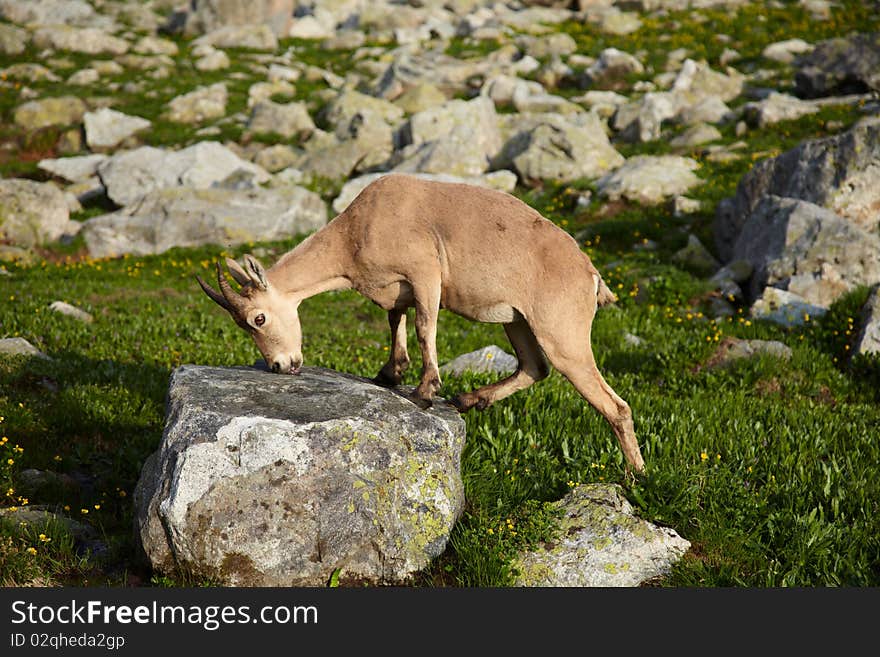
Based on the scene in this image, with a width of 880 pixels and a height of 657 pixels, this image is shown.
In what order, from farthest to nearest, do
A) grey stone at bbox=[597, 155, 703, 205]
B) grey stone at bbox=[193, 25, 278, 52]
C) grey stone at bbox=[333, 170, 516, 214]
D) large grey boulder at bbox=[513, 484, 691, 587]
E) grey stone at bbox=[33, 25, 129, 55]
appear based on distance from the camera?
grey stone at bbox=[193, 25, 278, 52], grey stone at bbox=[33, 25, 129, 55], grey stone at bbox=[333, 170, 516, 214], grey stone at bbox=[597, 155, 703, 205], large grey boulder at bbox=[513, 484, 691, 587]

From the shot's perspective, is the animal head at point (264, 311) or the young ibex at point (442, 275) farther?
the animal head at point (264, 311)

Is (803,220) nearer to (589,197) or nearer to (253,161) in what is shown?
(589,197)

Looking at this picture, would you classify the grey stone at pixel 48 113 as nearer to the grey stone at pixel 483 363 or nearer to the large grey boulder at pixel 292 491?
the grey stone at pixel 483 363

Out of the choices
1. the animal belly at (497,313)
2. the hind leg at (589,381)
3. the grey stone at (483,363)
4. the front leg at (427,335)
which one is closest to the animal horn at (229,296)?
the front leg at (427,335)

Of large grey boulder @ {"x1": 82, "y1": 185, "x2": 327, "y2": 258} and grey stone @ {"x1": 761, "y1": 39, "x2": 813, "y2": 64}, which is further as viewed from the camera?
grey stone @ {"x1": 761, "y1": 39, "x2": 813, "y2": 64}

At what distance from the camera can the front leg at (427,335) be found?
8.09 meters

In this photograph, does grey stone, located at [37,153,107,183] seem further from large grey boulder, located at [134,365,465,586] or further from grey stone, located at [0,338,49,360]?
large grey boulder, located at [134,365,465,586]

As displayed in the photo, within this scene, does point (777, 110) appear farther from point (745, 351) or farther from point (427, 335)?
point (427, 335)

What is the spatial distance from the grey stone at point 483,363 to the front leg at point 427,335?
4041mm

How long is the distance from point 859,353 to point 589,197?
38.8 feet

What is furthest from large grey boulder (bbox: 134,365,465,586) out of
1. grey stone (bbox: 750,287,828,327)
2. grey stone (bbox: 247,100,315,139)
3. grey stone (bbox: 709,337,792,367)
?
grey stone (bbox: 247,100,315,139)

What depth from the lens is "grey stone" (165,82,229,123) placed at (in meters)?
34.4

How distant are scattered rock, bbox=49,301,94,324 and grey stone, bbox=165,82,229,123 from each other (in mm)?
20878

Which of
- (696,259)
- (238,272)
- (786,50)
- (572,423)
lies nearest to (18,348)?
(238,272)
